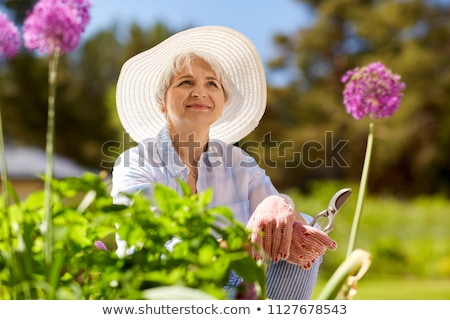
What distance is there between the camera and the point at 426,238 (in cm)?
796

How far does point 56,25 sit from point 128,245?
0.99 ft

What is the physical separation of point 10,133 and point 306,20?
6.76 meters

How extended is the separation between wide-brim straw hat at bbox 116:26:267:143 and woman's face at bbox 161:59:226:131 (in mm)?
121

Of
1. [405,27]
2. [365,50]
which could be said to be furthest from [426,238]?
[365,50]

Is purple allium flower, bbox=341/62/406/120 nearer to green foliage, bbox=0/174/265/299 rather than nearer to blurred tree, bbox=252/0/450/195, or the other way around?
green foliage, bbox=0/174/265/299

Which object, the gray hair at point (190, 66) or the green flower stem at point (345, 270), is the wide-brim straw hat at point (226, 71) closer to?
the gray hair at point (190, 66)

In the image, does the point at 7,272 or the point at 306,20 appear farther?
the point at 306,20

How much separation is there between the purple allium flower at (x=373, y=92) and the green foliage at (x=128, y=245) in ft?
2.23

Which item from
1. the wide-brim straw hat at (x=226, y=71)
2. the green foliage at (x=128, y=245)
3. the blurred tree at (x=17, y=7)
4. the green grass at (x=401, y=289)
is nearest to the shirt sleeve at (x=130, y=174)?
the wide-brim straw hat at (x=226, y=71)

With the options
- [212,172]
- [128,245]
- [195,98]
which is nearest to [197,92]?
[195,98]

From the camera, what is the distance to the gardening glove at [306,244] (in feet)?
3.55

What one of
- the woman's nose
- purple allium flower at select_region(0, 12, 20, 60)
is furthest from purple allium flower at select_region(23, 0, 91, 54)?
the woman's nose

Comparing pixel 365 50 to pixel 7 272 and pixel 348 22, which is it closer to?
pixel 348 22
